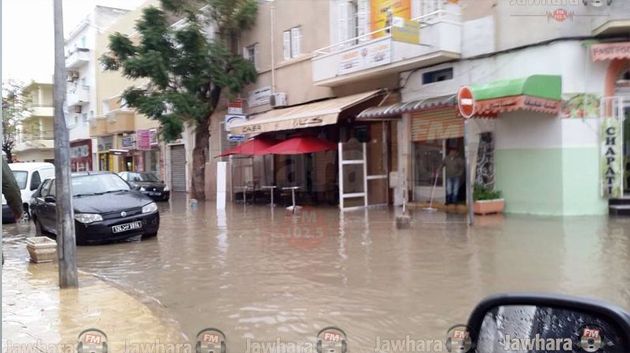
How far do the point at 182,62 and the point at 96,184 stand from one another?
10.2 meters

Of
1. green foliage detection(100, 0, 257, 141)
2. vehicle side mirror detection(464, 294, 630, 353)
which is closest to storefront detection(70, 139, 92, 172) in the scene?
green foliage detection(100, 0, 257, 141)

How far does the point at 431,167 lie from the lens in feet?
51.4

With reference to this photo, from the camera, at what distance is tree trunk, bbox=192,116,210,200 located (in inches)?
874

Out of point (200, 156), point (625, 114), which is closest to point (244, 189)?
point (200, 156)

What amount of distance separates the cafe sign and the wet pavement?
3.36 ft

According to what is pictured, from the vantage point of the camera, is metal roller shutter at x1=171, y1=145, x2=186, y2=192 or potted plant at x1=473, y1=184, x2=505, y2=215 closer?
potted plant at x1=473, y1=184, x2=505, y2=215

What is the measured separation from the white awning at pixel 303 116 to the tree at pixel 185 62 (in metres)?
2.20

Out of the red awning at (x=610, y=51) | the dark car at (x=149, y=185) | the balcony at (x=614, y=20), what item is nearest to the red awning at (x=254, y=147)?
the dark car at (x=149, y=185)

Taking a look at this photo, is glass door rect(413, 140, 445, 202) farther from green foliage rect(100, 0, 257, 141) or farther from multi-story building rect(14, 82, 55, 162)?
multi-story building rect(14, 82, 55, 162)

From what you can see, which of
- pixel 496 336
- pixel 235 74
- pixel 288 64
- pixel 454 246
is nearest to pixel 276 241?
pixel 454 246

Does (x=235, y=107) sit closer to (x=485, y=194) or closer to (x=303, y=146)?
(x=303, y=146)

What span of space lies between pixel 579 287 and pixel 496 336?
487 cm

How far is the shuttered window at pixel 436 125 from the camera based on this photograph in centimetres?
1451

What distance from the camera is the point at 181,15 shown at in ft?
70.7
